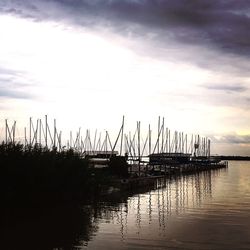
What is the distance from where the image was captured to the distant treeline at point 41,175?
31.4 meters

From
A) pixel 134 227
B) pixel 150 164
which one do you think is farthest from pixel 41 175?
pixel 150 164

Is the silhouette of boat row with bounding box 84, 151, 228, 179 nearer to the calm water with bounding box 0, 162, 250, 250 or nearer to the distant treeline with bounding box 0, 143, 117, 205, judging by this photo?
the distant treeline with bounding box 0, 143, 117, 205

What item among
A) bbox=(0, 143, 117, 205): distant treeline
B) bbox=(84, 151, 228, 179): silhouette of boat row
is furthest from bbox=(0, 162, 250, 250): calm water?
bbox=(84, 151, 228, 179): silhouette of boat row

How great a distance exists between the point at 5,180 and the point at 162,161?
8189 centimetres

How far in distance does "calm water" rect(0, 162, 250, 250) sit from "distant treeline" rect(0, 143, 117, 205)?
153 centimetres

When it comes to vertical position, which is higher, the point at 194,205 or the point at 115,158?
the point at 115,158

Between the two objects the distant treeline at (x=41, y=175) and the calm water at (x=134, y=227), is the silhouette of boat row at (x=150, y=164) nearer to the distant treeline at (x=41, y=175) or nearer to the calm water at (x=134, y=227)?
the distant treeline at (x=41, y=175)

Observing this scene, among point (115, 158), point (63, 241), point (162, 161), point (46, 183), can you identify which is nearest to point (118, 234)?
point (63, 241)

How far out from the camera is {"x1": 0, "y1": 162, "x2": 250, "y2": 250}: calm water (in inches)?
959

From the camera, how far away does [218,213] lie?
1492 inches

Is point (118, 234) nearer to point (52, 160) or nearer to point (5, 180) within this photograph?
point (5, 180)

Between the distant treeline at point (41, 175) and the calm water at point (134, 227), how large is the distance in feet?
5.03

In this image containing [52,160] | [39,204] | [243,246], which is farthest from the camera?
[52,160]

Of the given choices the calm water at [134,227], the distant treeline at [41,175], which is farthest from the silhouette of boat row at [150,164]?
the calm water at [134,227]
